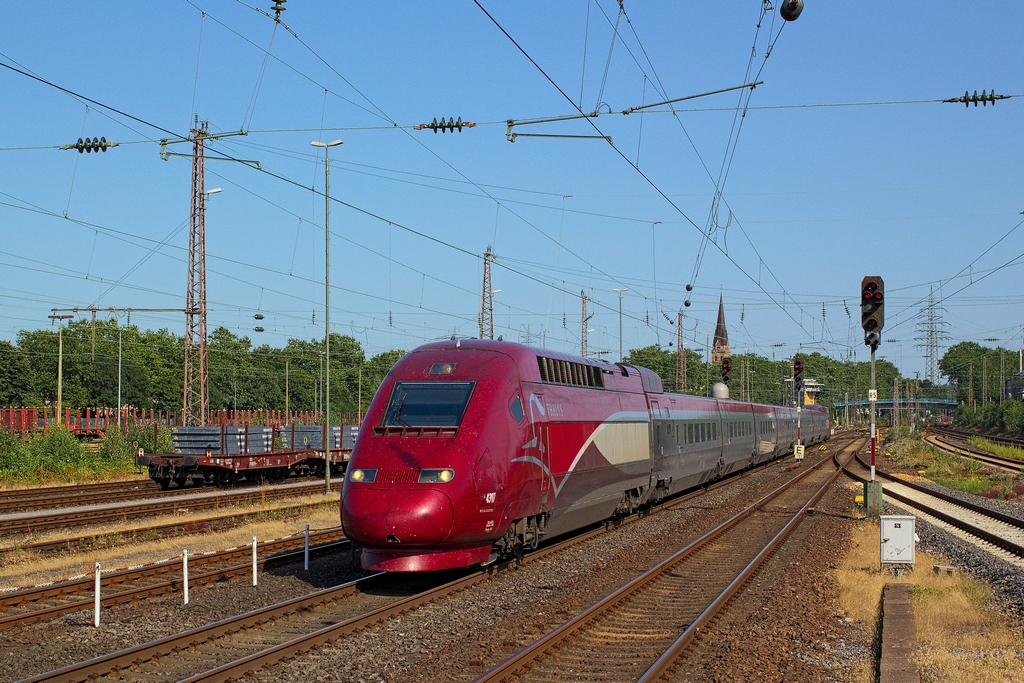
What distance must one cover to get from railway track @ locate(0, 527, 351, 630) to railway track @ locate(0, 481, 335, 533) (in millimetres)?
7157

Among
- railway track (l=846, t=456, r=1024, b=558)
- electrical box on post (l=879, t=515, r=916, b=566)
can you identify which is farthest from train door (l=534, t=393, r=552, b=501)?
railway track (l=846, t=456, r=1024, b=558)

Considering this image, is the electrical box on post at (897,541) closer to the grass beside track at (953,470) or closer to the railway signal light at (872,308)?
the railway signal light at (872,308)

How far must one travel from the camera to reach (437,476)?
1354cm

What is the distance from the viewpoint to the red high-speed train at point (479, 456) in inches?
530

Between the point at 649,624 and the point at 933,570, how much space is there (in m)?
6.56

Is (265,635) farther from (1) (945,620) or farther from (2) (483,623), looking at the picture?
(1) (945,620)

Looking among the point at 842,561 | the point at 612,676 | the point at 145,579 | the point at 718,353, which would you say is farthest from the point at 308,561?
the point at 718,353

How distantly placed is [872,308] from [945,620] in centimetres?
1033

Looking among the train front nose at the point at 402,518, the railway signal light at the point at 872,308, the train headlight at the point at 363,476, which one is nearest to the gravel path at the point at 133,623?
the train front nose at the point at 402,518

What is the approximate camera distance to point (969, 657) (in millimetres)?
10086

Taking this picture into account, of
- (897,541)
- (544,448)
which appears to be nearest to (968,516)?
(897,541)

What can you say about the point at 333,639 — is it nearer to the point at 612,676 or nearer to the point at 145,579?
the point at 612,676

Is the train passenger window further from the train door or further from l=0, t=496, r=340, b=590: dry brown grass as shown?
l=0, t=496, r=340, b=590: dry brown grass

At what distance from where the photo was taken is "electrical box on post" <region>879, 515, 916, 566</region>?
15773mm
